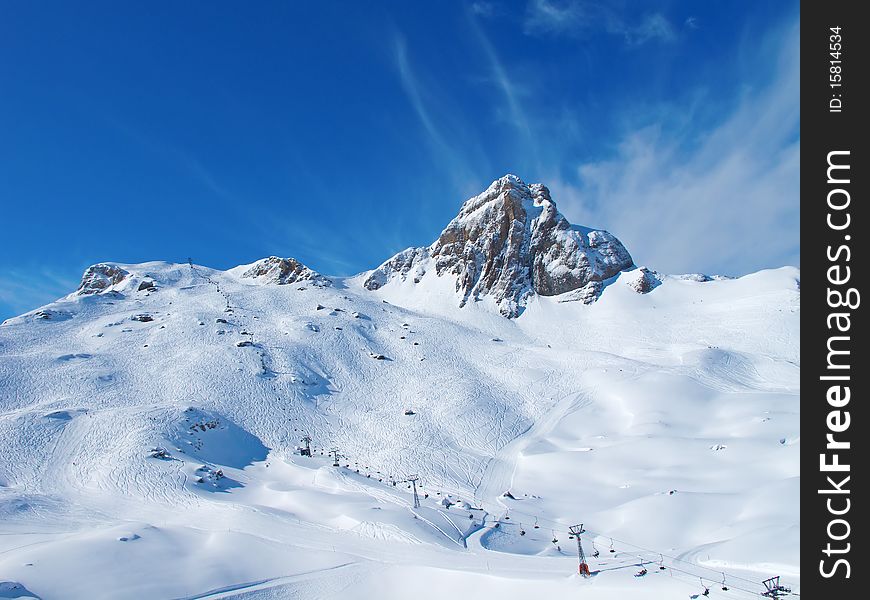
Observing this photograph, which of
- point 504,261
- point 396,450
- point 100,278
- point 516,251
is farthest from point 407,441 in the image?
point 100,278

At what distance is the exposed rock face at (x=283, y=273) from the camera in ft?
452

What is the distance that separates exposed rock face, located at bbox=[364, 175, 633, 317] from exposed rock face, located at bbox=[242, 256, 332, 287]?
1911 cm

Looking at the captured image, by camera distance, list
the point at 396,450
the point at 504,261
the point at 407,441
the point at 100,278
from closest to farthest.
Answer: the point at 396,450 → the point at 407,441 → the point at 504,261 → the point at 100,278

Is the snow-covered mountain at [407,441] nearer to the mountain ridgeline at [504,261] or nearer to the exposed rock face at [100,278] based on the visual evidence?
the mountain ridgeline at [504,261]

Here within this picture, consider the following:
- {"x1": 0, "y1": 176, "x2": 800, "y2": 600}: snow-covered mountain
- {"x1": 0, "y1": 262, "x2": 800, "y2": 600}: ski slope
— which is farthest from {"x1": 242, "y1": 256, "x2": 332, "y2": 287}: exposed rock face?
{"x1": 0, "y1": 262, "x2": 800, "y2": 600}: ski slope

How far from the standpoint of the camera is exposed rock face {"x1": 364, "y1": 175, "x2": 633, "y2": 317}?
4734 inches

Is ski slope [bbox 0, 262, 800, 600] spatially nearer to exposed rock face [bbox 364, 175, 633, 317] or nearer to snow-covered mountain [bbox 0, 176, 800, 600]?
snow-covered mountain [bbox 0, 176, 800, 600]

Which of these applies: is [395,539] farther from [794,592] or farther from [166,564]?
[794,592]

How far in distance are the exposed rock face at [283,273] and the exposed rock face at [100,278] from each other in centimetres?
3339

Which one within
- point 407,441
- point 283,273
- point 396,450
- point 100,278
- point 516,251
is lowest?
point 396,450

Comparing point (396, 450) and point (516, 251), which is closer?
point (396, 450)

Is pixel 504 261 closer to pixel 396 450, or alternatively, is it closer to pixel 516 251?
pixel 516 251

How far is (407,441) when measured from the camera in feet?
184

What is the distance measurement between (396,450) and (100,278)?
126060mm
